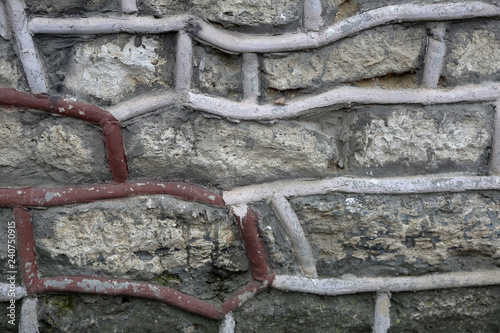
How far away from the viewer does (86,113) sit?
108cm

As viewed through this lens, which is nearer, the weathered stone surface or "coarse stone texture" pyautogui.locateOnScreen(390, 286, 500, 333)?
the weathered stone surface

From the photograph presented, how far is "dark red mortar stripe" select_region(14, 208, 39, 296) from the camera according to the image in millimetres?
1093

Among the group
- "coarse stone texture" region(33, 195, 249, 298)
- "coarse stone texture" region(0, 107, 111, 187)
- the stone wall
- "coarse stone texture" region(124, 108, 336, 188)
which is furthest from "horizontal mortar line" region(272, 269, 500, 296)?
"coarse stone texture" region(0, 107, 111, 187)

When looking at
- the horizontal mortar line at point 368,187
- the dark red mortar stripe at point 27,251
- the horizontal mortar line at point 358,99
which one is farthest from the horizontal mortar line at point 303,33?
the dark red mortar stripe at point 27,251

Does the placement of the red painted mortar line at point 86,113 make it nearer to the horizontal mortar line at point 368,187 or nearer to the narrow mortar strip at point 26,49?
the narrow mortar strip at point 26,49

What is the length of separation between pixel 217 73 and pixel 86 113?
32 centimetres

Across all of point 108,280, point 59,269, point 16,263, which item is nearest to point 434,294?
point 108,280

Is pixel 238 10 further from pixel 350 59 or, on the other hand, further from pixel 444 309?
pixel 444 309

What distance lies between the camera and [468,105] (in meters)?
1.16

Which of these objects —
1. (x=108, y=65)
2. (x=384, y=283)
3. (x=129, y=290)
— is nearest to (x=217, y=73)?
(x=108, y=65)

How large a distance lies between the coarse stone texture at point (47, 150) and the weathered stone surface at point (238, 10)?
34 centimetres

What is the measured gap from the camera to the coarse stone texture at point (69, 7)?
1041 millimetres

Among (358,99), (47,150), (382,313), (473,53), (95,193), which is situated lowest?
(382,313)

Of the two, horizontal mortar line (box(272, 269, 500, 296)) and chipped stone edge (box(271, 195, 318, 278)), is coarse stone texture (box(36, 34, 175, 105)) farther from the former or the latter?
horizontal mortar line (box(272, 269, 500, 296))
